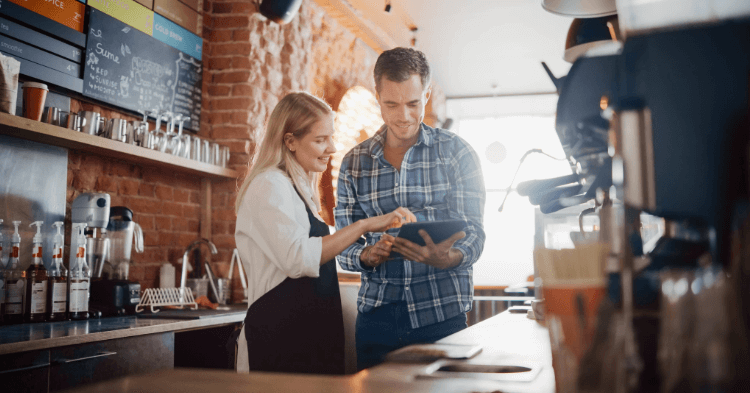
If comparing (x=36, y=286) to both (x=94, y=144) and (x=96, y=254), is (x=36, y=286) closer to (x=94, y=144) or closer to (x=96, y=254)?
(x=96, y=254)

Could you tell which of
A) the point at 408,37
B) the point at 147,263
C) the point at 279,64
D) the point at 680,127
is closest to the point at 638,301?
the point at 680,127

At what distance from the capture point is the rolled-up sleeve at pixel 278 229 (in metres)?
1.52

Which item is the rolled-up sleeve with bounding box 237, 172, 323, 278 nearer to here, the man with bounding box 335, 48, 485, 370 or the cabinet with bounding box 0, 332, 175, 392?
the man with bounding box 335, 48, 485, 370

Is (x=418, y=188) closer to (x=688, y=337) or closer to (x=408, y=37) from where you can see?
(x=688, y=337)

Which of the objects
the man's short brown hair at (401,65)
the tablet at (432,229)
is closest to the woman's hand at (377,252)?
the tablet at (432,229)

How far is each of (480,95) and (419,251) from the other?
22.0ft

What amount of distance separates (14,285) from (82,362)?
1.91 feet

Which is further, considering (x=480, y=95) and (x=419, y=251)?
(x=480, y=95)

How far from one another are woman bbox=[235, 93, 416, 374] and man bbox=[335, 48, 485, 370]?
0.09m

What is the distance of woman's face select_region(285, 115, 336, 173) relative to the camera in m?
1.84

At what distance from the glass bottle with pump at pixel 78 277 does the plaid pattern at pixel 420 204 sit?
3.69 ft

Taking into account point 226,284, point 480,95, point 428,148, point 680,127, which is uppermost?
point 480,95

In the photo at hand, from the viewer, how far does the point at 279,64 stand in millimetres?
3623

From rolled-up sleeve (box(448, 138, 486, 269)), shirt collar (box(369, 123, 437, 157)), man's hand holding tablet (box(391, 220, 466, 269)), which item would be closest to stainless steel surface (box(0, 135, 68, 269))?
shirt collar (box(369, 123, 437, 157))
